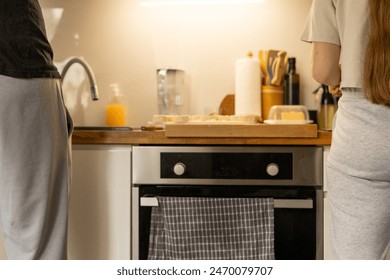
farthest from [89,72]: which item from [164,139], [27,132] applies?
[27,132]

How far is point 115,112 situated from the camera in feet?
6.62

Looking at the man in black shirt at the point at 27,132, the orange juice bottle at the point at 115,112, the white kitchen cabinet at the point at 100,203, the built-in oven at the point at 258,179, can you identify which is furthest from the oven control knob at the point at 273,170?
the orange juice bottle at the point at 115,112

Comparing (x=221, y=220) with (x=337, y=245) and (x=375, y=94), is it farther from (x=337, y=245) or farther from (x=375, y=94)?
(x=375, y=94)

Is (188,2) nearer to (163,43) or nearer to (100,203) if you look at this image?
(163,43)

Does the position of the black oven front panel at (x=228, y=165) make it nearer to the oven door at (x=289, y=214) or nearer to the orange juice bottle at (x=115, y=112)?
the oven door at (x=289, y=214)

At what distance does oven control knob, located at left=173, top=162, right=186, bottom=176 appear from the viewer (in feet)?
5.05

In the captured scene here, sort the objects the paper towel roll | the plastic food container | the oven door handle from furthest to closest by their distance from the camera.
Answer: the paper towel roll → the plastic food container → the oven door handle

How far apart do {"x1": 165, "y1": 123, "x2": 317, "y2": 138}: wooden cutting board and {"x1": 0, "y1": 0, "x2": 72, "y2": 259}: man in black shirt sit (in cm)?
34

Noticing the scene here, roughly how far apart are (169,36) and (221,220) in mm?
858

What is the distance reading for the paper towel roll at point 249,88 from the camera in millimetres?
1936

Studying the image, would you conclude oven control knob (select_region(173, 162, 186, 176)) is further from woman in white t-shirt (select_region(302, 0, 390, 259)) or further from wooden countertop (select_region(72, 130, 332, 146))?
woman in white t-shirt (select_region(302, 0, 390, 259))

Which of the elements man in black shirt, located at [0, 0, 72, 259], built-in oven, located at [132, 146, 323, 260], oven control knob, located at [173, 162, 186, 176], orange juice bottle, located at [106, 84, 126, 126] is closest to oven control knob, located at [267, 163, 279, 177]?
built-in oven, located at [132, 146, 323, 260]

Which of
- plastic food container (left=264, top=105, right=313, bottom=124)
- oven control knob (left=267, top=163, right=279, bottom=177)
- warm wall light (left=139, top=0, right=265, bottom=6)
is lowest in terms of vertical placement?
oven control knob (left=267, top=163, right=279, bottom=177)
